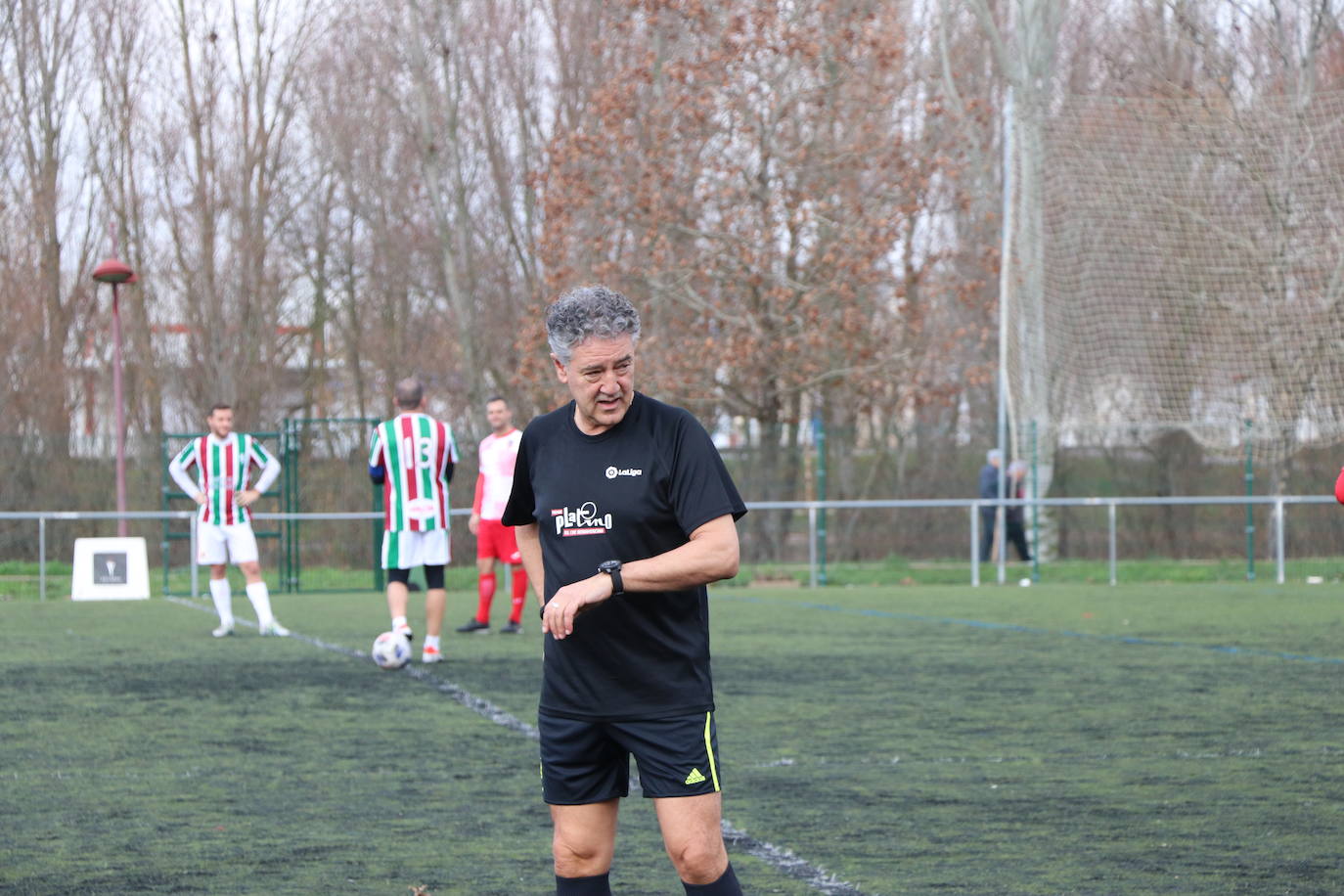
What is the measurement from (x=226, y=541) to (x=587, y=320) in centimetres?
1115

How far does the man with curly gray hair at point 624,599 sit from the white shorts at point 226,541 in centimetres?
1070

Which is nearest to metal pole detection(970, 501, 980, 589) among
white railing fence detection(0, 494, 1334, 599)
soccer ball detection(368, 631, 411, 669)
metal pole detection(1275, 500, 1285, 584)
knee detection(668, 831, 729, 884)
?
white railing fence detection(0, 494, 1334, 599)

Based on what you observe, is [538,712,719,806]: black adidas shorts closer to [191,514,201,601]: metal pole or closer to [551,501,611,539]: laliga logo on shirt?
[551,501,611,539]: laliga logo on shirt

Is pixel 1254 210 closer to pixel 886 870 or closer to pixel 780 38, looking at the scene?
pixel 780 38

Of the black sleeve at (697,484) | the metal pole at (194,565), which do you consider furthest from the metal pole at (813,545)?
the black sleeve at (697,484)

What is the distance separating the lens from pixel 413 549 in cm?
1162

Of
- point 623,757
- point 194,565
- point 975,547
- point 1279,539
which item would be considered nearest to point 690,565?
point 623,757

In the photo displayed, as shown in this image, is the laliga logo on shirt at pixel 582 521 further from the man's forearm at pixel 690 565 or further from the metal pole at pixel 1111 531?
the metal pole at pixel 1111 531

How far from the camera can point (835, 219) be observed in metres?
25.6

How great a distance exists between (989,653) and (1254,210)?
21.2 ft

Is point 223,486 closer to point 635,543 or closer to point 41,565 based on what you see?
point 41,565

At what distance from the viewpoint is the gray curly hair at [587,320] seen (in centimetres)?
385

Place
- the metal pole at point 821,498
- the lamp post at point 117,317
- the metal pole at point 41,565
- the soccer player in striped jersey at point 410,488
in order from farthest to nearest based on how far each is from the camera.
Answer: the metal pole at point 821,498
the lamp post at point 117,317
the metal pole at point 41,565
the soccer player in striped jersey at point 410,488

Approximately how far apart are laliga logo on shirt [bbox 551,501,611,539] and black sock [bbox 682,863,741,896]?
82 centimetres
